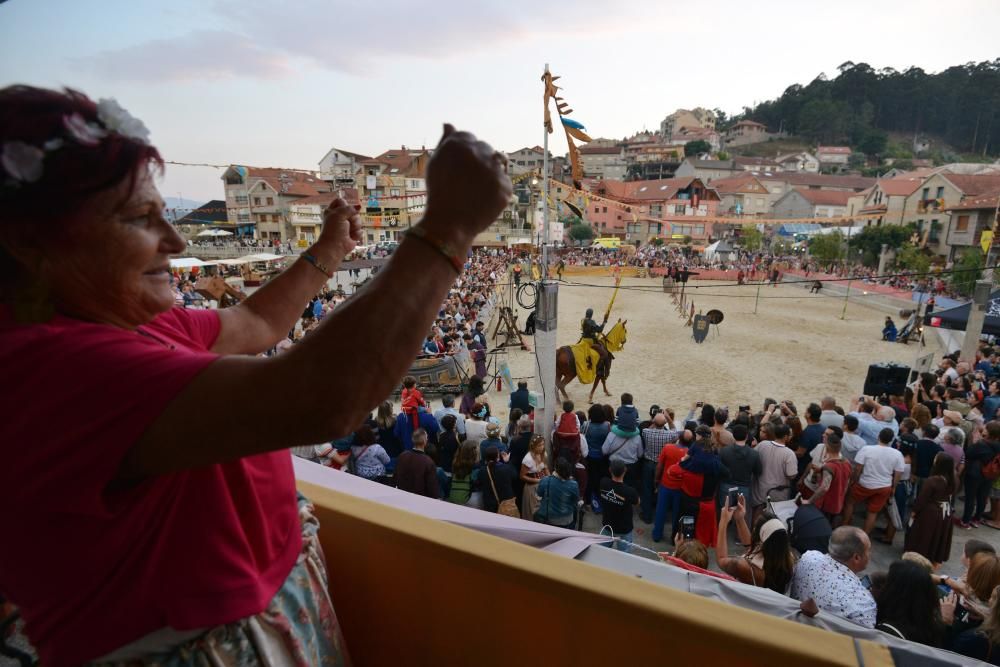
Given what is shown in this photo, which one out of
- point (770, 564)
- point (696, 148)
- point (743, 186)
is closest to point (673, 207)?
point (743, 186)

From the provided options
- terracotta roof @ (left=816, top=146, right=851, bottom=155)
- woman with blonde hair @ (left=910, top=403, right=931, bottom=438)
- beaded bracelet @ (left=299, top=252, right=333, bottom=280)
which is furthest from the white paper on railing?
terracotta roof @ (left=816, top=146, right=851, bottom=155)

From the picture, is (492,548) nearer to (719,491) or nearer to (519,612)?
(519,612)

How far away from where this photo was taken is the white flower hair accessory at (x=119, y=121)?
0.76 metres

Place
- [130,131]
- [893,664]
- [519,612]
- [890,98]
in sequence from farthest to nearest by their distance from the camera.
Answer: [890,98] < [519,612] < [893,664] < [130,131]

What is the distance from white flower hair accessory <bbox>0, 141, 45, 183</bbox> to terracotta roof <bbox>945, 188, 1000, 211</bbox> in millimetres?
37510

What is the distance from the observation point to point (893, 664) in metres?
1.05

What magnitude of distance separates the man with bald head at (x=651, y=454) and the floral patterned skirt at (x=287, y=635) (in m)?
5.17

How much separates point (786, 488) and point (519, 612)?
521cm

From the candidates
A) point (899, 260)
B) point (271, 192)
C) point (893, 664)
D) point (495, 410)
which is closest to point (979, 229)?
point (899, 260)

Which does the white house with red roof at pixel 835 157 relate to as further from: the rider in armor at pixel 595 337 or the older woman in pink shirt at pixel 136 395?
the older woman in pink shirt at pixel 136 395

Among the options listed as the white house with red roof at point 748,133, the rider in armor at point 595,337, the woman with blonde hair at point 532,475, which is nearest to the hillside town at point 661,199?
the rider in armor at point 595,337

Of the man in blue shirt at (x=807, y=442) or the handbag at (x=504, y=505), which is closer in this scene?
the handbag at (x=504, y=505)

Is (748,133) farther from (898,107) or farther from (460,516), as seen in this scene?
(460,516)

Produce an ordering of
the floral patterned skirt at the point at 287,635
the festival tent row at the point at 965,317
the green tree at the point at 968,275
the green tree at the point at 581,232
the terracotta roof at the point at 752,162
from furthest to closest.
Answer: the terracotta roof at the point at 752,162
the green tree at the point at 581,232
the green tree at the point at 968,275
the festival tent row at the point at 965,317
the floral patterned skirt at the point at 287,635
